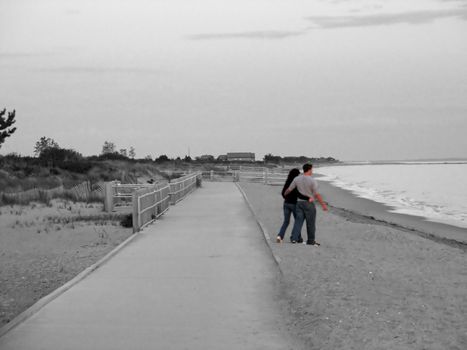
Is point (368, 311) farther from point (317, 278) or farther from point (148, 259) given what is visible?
point (148, 259)

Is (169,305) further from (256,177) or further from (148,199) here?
(256,177)

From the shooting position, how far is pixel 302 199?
1327cm

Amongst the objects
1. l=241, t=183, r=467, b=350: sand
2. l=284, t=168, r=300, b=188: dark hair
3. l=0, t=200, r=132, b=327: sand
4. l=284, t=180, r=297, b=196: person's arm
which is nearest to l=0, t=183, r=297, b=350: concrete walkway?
l=241, t=183, r=467, b=350: sand

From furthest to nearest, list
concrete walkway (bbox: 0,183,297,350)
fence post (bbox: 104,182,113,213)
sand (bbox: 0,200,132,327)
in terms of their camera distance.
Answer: fence post (bbox: 104,182,113,213), sand (bbox: 0,200,132,327), concrete walkway (bbox: 0,183,297,350)

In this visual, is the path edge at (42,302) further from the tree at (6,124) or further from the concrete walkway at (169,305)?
the tree at (6,124)

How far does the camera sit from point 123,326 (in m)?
6.75

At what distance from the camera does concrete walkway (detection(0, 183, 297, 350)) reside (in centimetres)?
625

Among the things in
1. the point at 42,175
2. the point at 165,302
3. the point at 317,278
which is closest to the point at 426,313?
the point at 317,278

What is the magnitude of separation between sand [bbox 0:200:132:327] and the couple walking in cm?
391

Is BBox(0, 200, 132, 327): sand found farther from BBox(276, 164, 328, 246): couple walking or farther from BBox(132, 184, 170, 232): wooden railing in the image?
BBox(276, 164, 328, 246): couple walking

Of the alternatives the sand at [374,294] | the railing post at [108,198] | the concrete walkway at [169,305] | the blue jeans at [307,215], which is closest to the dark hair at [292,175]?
the blue jeans at [307,215]

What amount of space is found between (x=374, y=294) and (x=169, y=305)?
2.80m

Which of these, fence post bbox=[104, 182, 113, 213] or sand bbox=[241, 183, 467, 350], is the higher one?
fence post bbox=[104, 182, 113, 213]

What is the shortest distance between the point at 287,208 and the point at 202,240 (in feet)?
6.32
